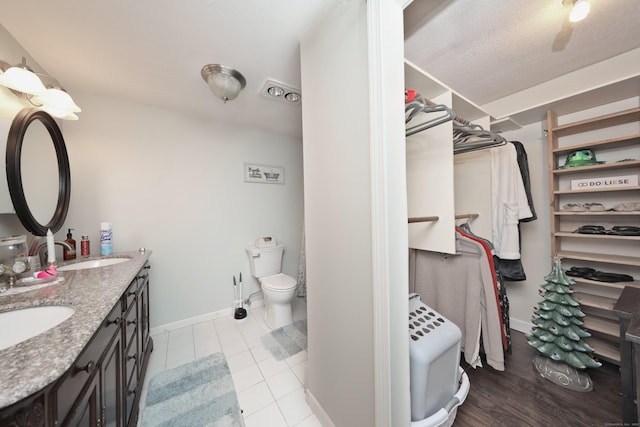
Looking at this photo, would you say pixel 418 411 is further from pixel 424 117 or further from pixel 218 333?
pixel 218 333

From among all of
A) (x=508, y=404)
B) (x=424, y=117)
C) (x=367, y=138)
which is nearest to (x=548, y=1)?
(x=424, y=117)

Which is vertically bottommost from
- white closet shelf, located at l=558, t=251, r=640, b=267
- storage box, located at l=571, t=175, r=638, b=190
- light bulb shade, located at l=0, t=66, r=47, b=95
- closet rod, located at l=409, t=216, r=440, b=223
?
white closet shelf, located at l=558, t=251, r=640, b=267

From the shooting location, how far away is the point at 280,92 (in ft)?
5.94

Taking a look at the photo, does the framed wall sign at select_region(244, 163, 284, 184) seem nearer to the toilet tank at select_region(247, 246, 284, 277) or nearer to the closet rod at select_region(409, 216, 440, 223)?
the toilet tank at select_region(247, 246, 284, 277)

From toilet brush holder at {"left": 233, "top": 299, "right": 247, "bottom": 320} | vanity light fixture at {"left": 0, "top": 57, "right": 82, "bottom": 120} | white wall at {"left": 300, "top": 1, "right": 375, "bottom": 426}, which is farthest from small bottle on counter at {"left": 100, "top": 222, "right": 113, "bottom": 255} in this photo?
white wall at {"left": 300, "top": 1, "right": 375, "bottom": 426}

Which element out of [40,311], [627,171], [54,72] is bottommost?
[40,311]

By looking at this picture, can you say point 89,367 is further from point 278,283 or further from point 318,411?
point 278,283

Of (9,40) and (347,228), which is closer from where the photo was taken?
(347,228)

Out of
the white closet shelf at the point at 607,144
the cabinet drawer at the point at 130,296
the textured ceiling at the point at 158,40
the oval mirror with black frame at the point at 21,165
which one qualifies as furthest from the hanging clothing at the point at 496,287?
the oval mirror with black frame at the point at 21,165

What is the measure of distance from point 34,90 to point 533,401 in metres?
3.40

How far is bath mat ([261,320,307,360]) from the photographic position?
1803 millimetres

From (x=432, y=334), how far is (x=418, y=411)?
35 cm

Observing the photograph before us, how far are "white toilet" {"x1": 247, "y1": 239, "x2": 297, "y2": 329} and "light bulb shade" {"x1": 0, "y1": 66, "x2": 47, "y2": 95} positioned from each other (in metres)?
1.87

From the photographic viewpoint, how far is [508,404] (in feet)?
4.28
